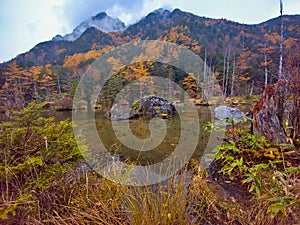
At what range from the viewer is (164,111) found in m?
9.75

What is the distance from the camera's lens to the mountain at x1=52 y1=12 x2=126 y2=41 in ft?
173

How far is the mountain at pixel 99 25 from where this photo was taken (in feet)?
173

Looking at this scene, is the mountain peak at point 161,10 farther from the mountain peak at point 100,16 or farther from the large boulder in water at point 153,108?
the large boulder in water at point 153,108

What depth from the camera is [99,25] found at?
2186 inches

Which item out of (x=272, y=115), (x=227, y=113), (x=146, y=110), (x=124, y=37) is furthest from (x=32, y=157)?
(x=124, y=37)

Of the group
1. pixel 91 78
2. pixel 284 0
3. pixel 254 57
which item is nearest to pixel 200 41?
pixel 254 57

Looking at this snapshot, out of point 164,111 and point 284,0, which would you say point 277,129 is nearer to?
point 164,111

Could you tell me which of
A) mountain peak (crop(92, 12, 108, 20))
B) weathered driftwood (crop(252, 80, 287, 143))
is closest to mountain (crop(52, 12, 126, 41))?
mountain peak (crop(92, 12, 108, 20))

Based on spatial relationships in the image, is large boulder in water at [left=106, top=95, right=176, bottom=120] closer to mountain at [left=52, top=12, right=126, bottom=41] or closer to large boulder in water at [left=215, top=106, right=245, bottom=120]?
large boulder in water at [left=215, top=106, right=245, bottom=120]

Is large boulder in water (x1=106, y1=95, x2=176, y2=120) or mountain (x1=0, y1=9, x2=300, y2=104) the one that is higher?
mountain (x1=0, y1=9, x2=300, y2=104)

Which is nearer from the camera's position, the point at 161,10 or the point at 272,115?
the point at 272,115

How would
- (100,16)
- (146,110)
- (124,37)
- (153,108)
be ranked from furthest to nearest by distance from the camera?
Result: 1. (100,16)
2. (124,37)
3. (146,110)
4. (153,108)

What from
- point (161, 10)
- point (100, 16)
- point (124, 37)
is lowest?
point (124, 37)

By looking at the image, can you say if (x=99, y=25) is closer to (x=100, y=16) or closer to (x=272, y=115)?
(x=100, y=16)
